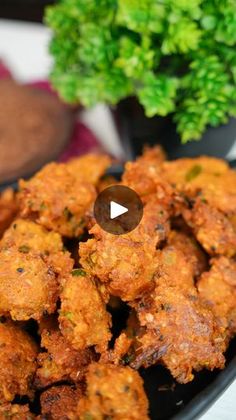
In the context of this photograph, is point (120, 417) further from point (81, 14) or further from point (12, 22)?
point (12, 22)

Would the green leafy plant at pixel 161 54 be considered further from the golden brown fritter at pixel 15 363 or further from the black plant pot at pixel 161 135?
the golden brown fritter at pixel 15 363

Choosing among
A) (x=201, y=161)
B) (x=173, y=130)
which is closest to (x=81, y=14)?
(x=173, y=130)

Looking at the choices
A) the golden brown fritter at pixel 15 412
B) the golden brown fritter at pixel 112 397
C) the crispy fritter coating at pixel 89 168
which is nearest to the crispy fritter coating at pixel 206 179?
the crispy fritter coating at pixel 89 168

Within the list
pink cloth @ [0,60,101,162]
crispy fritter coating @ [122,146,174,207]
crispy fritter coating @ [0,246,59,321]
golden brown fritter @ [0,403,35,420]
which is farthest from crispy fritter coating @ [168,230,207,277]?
pink cloth @ [0,60,101,162]

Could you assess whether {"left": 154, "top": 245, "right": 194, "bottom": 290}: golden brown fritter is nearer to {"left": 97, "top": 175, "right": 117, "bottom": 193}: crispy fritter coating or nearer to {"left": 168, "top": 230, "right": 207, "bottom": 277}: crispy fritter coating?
{"left": 168, "top": 230, "right": 207, "bottom": 277}: crispy fritter coating

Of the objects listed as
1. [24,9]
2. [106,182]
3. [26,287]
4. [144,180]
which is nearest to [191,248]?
[144,180]

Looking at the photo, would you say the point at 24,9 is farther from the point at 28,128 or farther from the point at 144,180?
the point at 144,180

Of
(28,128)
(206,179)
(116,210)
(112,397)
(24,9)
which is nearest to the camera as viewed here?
(112,397)
